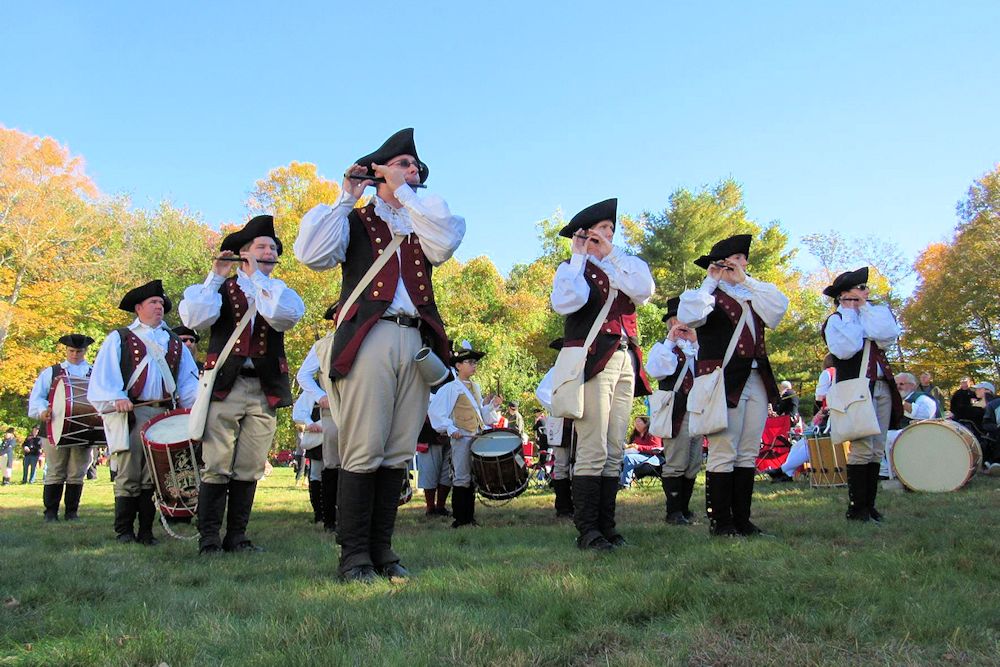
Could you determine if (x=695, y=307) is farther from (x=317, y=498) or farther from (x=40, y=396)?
(x=40, y=396)

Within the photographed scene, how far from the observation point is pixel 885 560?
4.30 meters

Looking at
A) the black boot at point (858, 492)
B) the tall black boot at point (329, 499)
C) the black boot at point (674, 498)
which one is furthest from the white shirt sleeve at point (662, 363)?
the tall black boot at point (329, 499)

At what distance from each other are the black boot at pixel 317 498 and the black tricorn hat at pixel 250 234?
3.53 metres

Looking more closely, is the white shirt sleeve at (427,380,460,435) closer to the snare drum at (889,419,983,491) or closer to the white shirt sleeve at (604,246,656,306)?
the white shirt sleeve at (604,246,656,306)

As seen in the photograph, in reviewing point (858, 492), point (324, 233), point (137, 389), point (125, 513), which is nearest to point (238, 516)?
point (125, 513)

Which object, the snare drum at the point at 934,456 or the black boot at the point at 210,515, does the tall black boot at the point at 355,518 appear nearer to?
the black boot at the point at 210,515

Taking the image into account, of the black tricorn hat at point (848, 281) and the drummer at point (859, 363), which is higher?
A: the black tricorn hat at point (848, 281)

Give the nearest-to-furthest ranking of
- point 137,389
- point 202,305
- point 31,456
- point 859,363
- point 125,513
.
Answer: point 202,305, point 125,513, point 137,389, point 859,363, point 31,456

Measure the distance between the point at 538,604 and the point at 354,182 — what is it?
2368 millimetres

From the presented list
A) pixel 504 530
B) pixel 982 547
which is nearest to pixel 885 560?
pixel 982 547

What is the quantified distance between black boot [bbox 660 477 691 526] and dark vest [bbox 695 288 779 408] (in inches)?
77.7

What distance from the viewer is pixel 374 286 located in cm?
436

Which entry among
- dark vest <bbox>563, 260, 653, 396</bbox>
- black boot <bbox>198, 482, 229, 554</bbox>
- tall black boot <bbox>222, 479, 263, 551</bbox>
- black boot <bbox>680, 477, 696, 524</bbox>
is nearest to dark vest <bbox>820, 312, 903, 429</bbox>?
black boot <bbox>680, 477, 696, 524</bbox>

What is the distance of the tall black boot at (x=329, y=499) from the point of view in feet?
25.8
